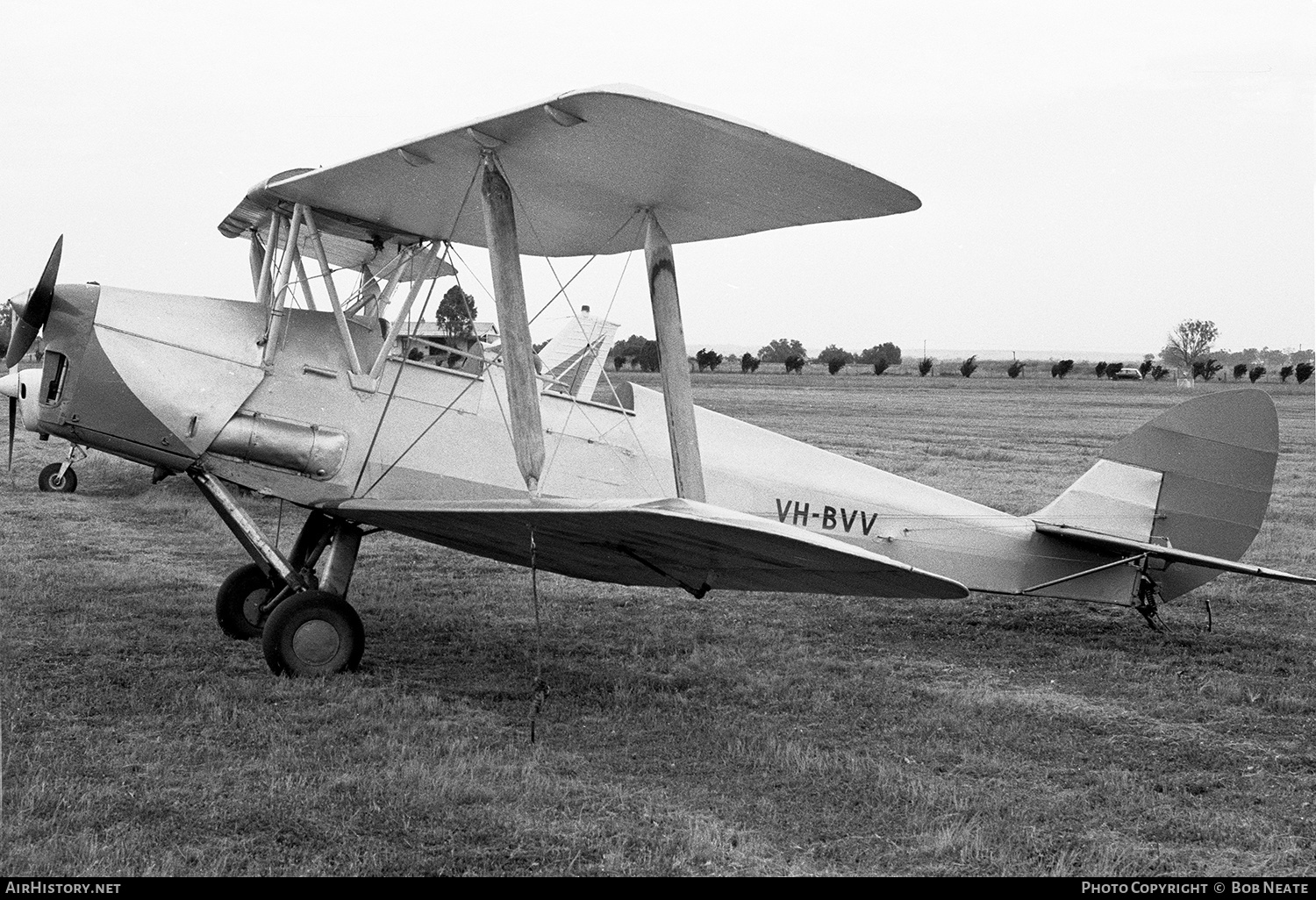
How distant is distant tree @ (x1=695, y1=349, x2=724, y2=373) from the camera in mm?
58688

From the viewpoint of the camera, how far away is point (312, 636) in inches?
227

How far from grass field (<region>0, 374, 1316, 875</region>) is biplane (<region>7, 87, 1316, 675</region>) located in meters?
0.59

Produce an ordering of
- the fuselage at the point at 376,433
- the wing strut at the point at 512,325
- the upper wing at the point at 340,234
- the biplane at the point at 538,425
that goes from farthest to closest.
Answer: the upper wing at the point at 340,234 → the fuselage at the point at 376,433 → the wing strut at the point at 512,325 → the biplane at the point at 538,425

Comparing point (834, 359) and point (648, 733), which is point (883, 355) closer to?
point (834, 359)

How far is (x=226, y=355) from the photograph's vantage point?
606 cm

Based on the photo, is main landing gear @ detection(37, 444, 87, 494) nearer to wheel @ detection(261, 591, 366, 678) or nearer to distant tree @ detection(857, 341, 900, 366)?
wheel @ detection(261, 591, 366, 678)

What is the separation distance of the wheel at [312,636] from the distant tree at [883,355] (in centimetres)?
6222

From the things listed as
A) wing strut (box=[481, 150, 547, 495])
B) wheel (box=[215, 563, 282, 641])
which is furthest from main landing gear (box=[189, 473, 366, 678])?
wing strut (box=[481, 150, 547, 495])

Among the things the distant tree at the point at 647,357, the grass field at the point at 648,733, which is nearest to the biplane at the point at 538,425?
the grass field at the point at 648,733

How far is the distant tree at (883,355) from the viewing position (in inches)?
2724

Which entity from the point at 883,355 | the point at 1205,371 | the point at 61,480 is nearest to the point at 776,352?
the point at 883,355

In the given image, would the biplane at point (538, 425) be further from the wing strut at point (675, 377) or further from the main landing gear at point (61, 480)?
the main landing gear at point (61, 480)

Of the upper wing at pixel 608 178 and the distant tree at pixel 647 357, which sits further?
the distant tree at pixel 647 357

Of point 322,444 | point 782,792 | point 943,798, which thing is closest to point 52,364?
point 322,444
